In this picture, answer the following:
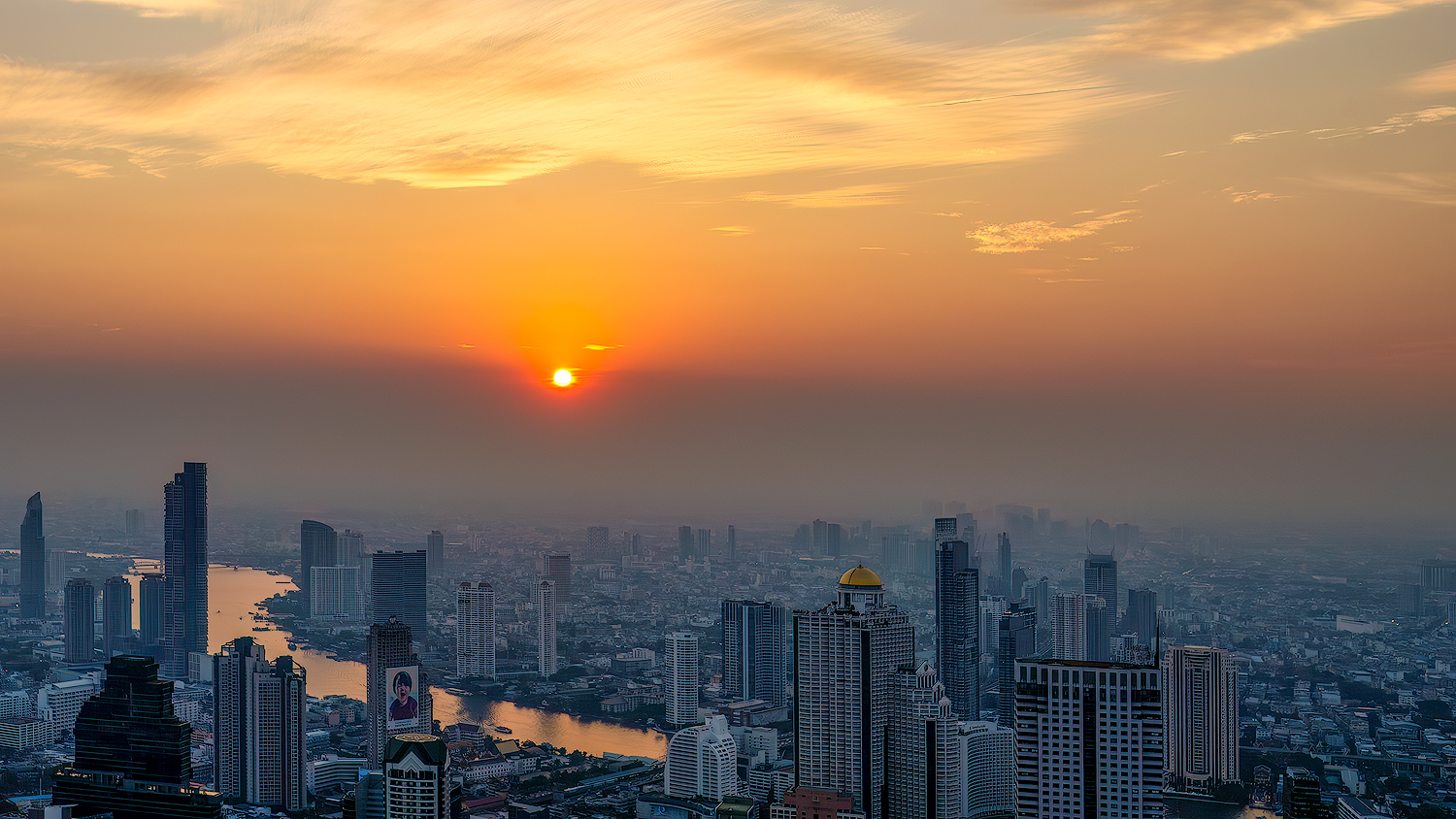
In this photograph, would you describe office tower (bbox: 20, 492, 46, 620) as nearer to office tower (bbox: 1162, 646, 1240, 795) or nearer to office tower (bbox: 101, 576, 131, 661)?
office tower (bbox: 101, 576, 131, 661)

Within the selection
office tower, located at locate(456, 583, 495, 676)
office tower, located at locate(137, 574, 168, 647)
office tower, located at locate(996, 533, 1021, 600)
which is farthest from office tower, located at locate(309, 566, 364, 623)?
office tower, located at locate(996, 533, 1021, 600)

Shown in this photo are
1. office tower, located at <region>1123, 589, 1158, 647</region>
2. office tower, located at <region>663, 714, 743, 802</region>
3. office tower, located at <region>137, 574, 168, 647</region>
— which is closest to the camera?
office tower, located at <region>663, 714, 743, 802</region>

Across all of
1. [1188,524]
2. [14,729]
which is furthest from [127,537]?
[1188,524]

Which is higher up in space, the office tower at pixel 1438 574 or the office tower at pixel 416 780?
the office tower at pixel 1438 574

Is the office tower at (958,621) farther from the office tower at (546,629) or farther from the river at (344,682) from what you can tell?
the office tower at (546,629)

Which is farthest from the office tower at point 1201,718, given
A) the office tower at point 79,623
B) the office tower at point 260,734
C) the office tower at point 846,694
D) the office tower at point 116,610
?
the office tower at point 79,623

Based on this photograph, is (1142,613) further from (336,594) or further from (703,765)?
(336,594)

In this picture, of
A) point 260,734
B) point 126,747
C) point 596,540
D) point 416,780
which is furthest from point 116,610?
point 416,780

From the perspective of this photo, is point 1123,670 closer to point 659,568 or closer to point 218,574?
point 659,568
